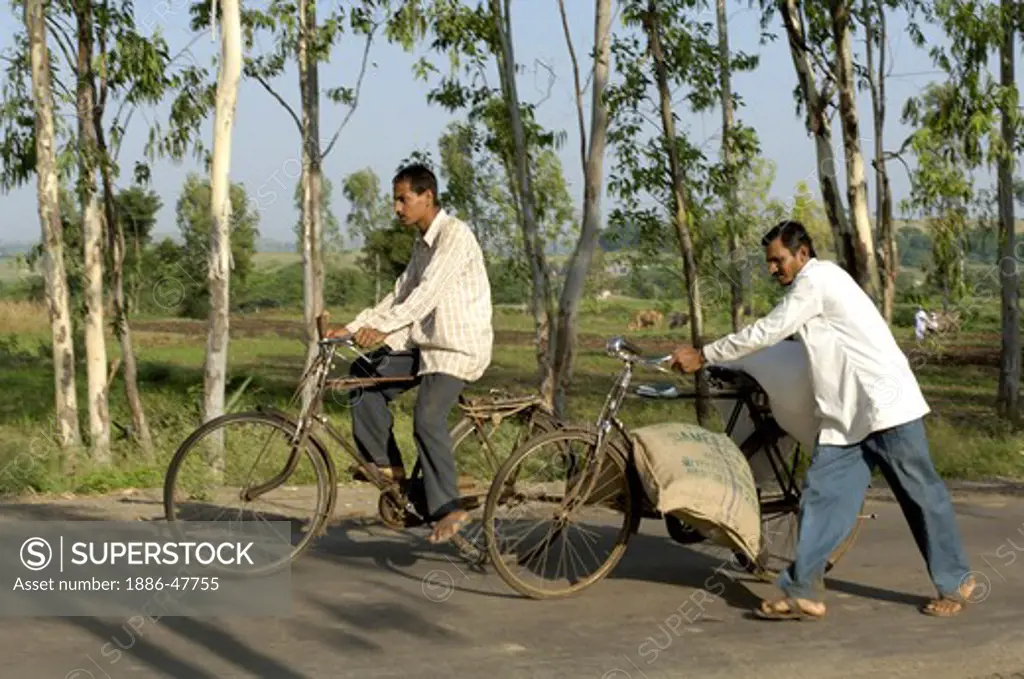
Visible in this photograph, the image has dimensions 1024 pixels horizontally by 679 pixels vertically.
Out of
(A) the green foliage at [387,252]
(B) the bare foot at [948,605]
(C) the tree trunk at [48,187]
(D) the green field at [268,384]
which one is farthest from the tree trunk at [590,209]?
(A) the green foliage at [387,252]

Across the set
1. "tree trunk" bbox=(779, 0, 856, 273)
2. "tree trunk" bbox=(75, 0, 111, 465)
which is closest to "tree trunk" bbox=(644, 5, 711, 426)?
"tree trunk" bbox=(779, 0, 856, 273)

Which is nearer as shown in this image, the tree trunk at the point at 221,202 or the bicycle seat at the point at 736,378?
the bicycle seat at the point at 736,378

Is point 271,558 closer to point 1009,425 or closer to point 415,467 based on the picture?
point 415,467

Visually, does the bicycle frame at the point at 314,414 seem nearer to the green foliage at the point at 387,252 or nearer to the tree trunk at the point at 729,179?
the tree trunk at the point at 729,179

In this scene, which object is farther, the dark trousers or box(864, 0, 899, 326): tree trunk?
box(864, 0, 899, 326): tree trunk

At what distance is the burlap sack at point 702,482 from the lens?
692 cm

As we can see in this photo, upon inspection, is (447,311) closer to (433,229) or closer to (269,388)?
(433,229)

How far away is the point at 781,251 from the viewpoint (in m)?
7.11

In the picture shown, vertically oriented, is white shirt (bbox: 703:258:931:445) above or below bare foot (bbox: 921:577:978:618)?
above

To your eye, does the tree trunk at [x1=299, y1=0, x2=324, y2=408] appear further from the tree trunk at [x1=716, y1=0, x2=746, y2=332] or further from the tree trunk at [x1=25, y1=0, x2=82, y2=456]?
the tree trunk at [x1=25, y1=0, x2=82, y2=456]

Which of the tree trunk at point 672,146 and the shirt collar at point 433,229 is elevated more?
the tree trunk at point 672,146

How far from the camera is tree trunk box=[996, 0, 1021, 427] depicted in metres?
22.9

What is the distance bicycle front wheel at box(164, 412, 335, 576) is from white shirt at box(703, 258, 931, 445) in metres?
2.17

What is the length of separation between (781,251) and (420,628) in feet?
8.29
